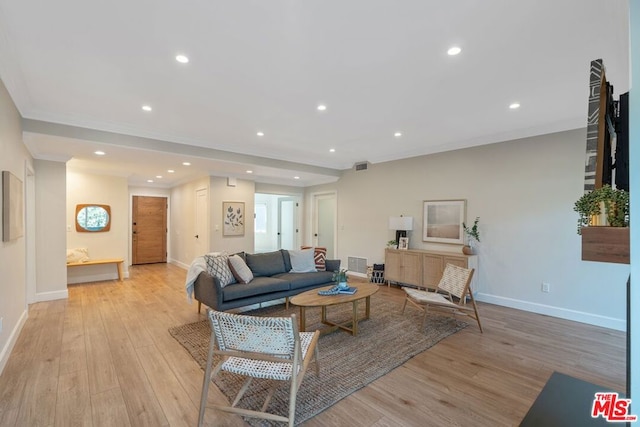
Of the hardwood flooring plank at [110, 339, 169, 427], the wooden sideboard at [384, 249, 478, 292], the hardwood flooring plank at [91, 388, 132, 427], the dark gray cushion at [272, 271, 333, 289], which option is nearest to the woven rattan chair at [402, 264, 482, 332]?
the wooden sideboard at [384, 249, 478, 292]

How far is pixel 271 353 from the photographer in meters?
1.78

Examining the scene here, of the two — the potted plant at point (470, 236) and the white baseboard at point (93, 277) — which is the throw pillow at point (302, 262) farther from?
the white baseboard at point (93, 277)

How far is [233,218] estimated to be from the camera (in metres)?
6.73

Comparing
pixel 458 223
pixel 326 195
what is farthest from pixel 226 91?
pixel 326 195

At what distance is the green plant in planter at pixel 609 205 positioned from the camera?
1239mm

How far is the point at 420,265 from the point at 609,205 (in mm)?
4022

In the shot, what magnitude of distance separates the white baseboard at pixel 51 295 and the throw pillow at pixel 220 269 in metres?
3.02

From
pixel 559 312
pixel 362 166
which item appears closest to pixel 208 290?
pixel 362 166

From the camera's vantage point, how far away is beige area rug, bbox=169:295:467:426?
2182 mm

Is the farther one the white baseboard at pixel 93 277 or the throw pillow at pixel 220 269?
the white baseboard at pixel 93 277

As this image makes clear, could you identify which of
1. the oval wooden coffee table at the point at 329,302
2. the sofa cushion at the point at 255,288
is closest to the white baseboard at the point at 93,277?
the sofa cushion at the point at 255,288

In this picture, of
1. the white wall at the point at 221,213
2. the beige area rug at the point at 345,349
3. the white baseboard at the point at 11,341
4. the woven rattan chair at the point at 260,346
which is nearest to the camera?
the woven rattan chair at the point at 260,346

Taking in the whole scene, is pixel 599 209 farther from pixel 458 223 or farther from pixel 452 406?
pixel 458 223

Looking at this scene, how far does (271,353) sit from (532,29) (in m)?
2.81
